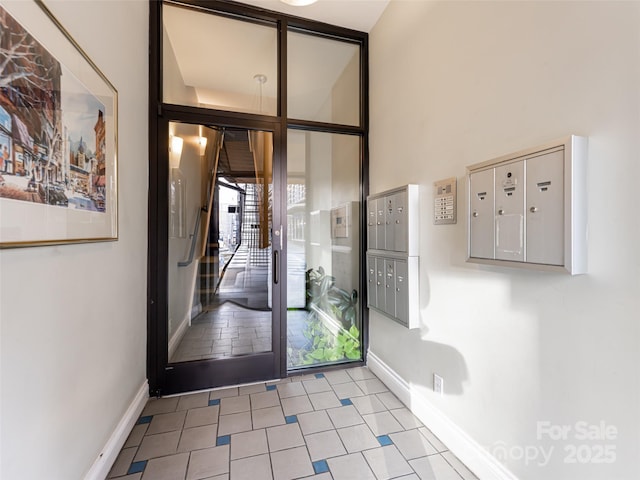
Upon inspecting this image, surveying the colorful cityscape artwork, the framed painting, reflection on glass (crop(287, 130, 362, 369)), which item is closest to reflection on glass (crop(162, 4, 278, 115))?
reflection on glass (crop(287, 130, 362, 369))

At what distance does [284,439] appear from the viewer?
1712 mm

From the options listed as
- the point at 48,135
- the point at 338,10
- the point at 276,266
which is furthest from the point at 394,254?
the point at 338,10

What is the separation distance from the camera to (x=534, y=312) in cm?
118

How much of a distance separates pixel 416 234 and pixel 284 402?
153 centimetres

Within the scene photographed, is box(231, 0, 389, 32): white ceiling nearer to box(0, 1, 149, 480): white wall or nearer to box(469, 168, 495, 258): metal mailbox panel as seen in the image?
box(0, 1, 149, 480): white wall

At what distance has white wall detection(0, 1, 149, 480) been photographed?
908 millimetres

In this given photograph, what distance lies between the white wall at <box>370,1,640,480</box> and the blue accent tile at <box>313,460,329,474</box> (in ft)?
2.43

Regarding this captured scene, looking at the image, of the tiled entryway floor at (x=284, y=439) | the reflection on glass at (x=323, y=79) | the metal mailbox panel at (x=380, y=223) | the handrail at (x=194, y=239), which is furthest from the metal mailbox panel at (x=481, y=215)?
the handrail at (x=194, y=239)

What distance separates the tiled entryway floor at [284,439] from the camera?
1484 millimetres

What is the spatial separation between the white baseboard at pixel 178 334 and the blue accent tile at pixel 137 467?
31.1 inches

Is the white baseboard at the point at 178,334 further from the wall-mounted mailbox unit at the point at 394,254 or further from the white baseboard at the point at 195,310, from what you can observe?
the wall-mounted mailbox unit at the point at 394,254

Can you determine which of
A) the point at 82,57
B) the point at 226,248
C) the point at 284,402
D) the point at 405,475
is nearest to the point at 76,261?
the point at 82,57

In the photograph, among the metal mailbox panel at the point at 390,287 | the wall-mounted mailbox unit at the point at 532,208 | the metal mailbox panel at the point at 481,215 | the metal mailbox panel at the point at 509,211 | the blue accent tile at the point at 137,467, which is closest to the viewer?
the wall-mounted mailbox unit at the point at 532,208

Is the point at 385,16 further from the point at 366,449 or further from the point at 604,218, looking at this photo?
the point at 366,449
